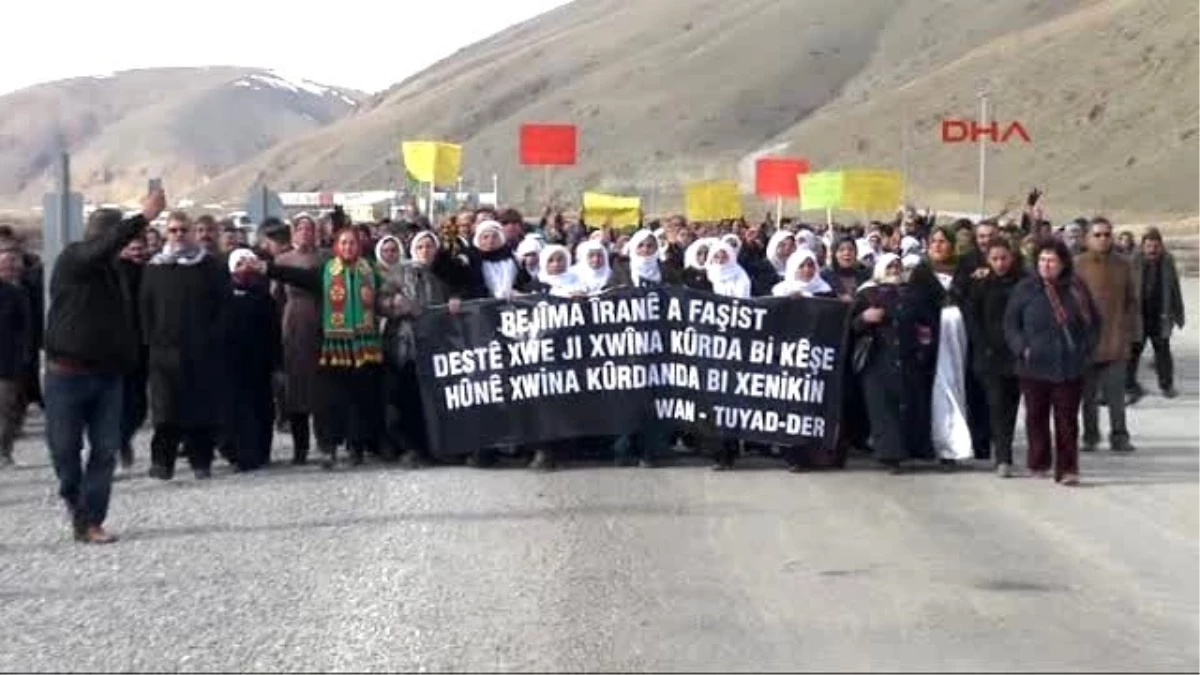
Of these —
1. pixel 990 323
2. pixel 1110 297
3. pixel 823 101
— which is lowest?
pixel 990 323

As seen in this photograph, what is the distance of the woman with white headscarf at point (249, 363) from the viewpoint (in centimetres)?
1517

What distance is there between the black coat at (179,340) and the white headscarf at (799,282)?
4244 millimetres

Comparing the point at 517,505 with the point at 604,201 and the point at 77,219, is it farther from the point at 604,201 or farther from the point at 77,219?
the point at 604,201

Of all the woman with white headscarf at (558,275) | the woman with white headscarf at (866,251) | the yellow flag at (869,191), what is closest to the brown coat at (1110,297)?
the woman with white headscarf at (866,251)

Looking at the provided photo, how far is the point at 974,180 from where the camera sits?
87562mm

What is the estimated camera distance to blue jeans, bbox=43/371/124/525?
1173 cm

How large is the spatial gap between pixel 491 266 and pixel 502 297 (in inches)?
15.4

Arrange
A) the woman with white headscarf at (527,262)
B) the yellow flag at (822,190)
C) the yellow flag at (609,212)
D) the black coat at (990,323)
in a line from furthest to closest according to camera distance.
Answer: the yellow flag at (609,212)
the yellow flag at (822,190)
the woman with white headscarf at (527,262)
the black coat at (990,323)

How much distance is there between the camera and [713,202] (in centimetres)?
3100

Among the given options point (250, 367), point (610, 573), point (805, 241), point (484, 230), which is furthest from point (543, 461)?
point (805, 241)

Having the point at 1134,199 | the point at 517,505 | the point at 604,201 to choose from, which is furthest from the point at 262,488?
the point at 1134,199

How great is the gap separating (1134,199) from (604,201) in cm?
4775

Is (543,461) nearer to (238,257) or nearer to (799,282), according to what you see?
(799,282)

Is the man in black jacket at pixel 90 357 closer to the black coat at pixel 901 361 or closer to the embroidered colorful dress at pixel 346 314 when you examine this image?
the embroidered colorful dress at pixel 346 314
